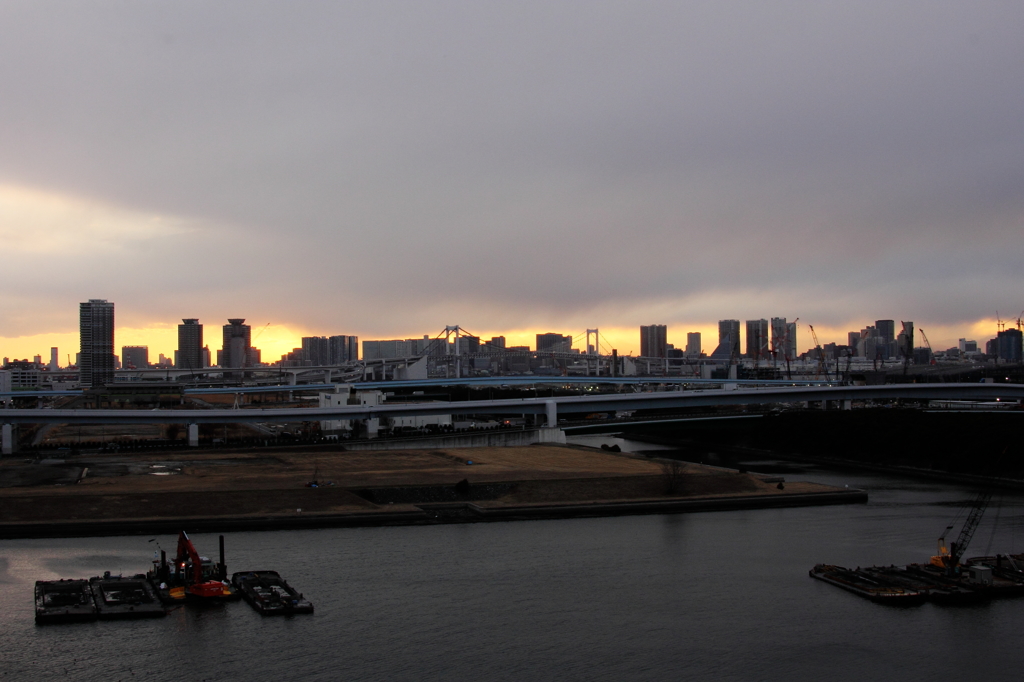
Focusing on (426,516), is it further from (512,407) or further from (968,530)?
(512,407)

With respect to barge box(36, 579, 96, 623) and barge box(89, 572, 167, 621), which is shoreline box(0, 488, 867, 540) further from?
barge box(36, 579, 96, 623)

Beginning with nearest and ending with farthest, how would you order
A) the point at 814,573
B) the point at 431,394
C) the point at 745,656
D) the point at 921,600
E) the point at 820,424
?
the point at 745,656
the point at 921,600
the point at 814,573
the point at 820,424
the point at 431,394

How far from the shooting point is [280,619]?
10.7 meters

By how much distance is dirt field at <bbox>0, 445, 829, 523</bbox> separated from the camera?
1702 cm

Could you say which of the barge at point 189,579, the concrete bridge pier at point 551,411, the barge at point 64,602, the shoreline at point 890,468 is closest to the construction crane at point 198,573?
the barge at point 189,579

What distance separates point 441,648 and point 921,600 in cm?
604

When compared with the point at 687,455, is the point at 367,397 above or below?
above

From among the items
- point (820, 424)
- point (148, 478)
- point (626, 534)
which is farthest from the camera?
point (820, 424)

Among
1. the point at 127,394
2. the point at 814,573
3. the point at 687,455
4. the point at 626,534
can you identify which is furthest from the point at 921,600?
the point at 127,394

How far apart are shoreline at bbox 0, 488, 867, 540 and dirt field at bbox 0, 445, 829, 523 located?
0.43 meters

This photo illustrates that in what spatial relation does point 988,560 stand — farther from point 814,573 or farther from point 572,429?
point 572,429

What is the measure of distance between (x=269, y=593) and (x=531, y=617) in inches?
127

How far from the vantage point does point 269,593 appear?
1139cm

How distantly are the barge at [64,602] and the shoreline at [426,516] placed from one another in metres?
3.96
